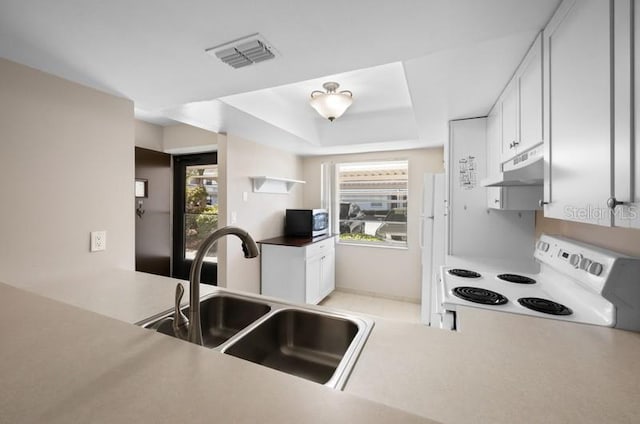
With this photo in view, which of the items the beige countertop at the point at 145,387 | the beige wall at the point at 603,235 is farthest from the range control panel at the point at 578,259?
the beige countertop at the point at 145,387

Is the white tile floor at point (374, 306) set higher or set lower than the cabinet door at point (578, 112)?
lower

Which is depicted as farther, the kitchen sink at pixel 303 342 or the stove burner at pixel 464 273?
the stove burner at pixel 464 273

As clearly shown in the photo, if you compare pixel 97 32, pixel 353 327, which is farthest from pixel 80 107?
pixel 353 327

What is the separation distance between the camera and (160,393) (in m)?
0.51

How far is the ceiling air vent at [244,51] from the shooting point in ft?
3.83

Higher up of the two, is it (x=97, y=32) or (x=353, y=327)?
(x=97, y=32)

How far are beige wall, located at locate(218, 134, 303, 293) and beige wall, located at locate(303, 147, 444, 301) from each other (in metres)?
1.06

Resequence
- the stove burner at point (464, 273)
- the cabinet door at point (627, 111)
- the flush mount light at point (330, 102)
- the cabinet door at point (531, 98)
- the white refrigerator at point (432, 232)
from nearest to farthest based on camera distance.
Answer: the cabinet door at point (627, 111) < the cabinet door at point (531, 98) < the stove burner at point (464, 273) < the flush mount light at point (330, 102) < the white refrigerator at point (432, 232)

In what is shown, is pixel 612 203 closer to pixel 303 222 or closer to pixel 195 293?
pixel 195 293

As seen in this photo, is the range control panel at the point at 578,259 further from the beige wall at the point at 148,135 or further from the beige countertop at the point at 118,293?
the beige wall at the point at 148,135

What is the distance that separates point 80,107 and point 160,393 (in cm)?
171

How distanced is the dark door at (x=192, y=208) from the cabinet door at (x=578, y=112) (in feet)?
11.7

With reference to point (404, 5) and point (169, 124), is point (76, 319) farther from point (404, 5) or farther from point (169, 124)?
point (169, 124)

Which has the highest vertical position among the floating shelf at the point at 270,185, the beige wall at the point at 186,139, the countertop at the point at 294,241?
the beige wall at the point at 186,139
